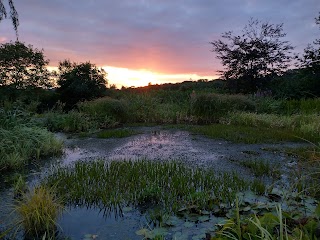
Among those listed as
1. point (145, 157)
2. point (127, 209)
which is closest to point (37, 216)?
point (127, 209)

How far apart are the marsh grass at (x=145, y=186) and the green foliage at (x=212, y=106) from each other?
9807 millimetres

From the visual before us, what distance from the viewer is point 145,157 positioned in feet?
23.5

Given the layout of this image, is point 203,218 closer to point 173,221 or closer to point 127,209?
point 173,221

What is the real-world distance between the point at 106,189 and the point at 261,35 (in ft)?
72.9

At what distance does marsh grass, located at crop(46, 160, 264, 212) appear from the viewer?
465 cm

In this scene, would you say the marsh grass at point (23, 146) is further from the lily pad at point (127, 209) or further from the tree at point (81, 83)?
the tree at point (81, 83)

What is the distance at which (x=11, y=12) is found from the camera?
21.0 ft

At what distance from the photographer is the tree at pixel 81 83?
2267cm

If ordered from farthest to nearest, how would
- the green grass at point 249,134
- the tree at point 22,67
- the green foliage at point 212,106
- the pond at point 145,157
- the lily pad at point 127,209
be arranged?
the tree at point 22,67, the green foliage at point 212,106, the green grass at point 249,134, the lily pad at point 127,209, the pond at point 145,157

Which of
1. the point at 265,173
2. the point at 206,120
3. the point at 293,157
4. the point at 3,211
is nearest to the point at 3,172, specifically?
the point at 3,211

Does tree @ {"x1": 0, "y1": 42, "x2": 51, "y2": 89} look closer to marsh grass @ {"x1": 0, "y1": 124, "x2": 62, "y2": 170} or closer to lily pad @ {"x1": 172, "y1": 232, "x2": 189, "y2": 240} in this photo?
marsh grass @ {"x1": 0, "y1": 124, "x2": 62, "y2": 170}

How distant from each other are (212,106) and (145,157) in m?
9.65

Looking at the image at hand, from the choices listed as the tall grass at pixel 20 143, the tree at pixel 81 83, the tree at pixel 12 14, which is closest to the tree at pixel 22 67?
the tree at pixel 81 83

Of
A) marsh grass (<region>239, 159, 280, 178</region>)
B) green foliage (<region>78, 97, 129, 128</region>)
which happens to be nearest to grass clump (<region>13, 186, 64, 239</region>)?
marsh grass (<region>239, 159, 280, 178</region>)
